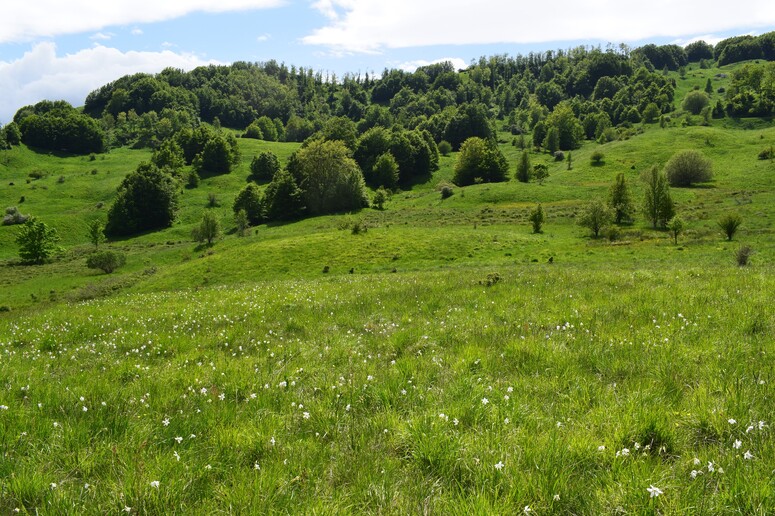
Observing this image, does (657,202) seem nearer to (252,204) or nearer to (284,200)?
(284,200)

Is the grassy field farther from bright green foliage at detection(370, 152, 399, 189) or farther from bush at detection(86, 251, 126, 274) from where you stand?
bright green foliage at detection(370, 152, 399, 189)

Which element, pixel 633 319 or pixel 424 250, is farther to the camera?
pixel 424 250

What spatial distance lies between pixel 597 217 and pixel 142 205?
106 m

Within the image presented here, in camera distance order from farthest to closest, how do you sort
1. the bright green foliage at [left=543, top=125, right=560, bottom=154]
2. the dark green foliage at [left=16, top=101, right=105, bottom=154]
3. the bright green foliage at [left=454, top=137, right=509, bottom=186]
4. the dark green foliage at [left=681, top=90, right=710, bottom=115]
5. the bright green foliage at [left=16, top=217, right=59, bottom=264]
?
1. the dark green foliage at [left=681, top=90, right=710, bottom=115]
2. the dark green foliage at [left=16, top=101, right=105, bottom=154]
3. the bright green foliage at [left=543, top=125, right=560, bottom=154]
4. the bright green foliage at [left=454, top=137, right=509, bottom=186]
5. the bright green foliage at [left=16, top=217, right=59, bottom=264]

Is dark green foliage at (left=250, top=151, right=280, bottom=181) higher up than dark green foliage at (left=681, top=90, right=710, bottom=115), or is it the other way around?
dark green foliage at (left=681, top=90, right=710, bottom=115)

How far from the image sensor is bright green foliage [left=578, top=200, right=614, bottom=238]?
62.0 meters

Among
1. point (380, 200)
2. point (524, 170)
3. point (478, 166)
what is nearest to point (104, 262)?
point (380, 200)

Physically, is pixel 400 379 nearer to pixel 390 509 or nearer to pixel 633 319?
pixel 390 509

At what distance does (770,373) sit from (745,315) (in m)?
3.79

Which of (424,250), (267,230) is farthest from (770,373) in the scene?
(267,230)

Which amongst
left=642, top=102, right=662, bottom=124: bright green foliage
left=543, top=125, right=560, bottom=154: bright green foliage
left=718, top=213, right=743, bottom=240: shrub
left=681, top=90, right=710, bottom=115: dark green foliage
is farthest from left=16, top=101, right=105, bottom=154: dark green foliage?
left=681, top=90, right=710, bottom=115: dark green foliage

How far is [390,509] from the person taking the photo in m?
3.65

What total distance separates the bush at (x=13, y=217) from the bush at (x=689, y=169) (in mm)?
159162

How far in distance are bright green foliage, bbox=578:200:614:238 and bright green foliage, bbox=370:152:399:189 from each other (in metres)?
79.9
